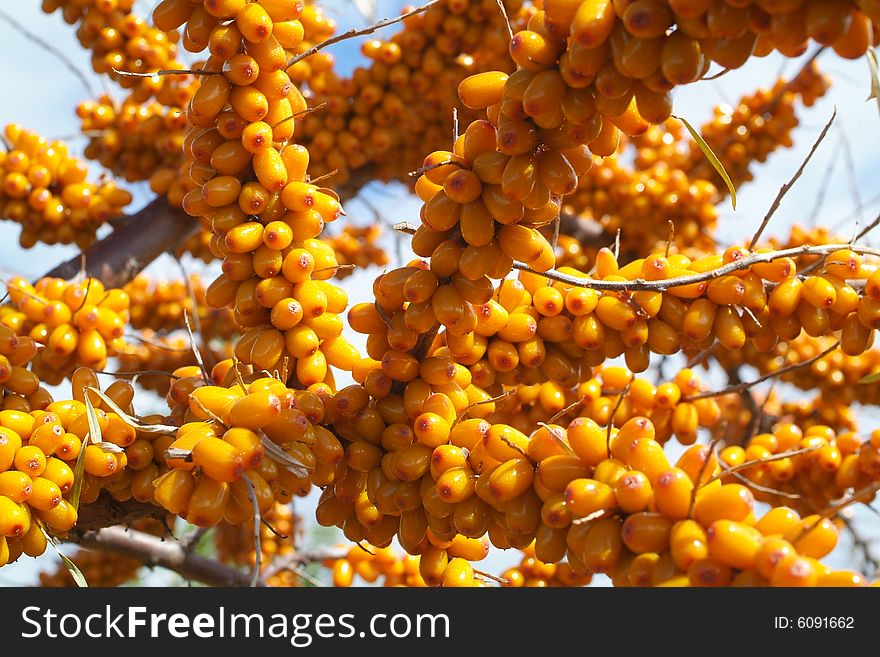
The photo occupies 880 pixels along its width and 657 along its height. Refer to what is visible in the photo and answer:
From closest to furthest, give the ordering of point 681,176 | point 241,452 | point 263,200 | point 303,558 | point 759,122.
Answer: point 241,452 < point 263,200 < point 303,558 < point 681,176 < point 759,122

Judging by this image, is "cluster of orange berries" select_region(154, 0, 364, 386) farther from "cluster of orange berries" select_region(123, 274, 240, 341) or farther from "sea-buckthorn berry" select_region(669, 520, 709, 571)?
"cluster of orange berries" select_region(123, 274, 240, 341)

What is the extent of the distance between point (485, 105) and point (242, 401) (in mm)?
522

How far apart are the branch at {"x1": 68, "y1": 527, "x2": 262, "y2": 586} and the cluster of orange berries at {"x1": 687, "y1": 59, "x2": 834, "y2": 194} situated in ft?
7.53

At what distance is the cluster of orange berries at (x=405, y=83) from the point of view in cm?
239

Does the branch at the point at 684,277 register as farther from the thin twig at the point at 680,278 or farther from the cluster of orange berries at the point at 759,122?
the cluster of orange berries at the point at 759,122

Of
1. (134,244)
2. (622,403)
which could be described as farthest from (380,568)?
(134,244)

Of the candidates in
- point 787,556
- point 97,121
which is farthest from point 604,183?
point 787,556

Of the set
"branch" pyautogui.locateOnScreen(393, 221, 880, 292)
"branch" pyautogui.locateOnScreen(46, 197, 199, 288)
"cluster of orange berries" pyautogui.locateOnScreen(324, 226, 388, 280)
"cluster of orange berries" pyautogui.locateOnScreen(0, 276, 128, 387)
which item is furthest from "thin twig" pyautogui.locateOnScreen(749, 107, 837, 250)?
"cluster of orange berries" pyautogui.locateOnScreen(324, 226, 388, 280)

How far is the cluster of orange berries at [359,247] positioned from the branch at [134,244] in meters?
0.95

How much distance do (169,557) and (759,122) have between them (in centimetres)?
262

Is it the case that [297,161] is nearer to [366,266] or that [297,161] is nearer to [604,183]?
[604,183]

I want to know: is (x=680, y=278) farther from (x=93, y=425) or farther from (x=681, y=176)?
(x=681, y=176)

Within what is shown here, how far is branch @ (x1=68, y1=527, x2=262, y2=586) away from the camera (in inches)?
89.9

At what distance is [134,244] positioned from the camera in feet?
7.50
